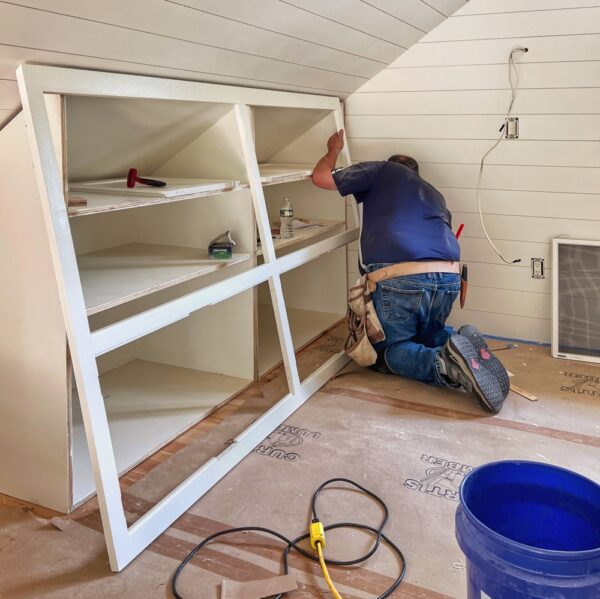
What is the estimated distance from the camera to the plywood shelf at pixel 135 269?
1886 mm

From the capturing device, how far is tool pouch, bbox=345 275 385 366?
2.73 meters

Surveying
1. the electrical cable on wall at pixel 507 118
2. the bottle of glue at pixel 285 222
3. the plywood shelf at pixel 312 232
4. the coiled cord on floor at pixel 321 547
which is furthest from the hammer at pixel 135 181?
the electrical cable on wall at pixel 507 118

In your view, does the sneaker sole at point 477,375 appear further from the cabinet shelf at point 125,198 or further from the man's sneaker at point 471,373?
the cabinet shelf at point 125,198

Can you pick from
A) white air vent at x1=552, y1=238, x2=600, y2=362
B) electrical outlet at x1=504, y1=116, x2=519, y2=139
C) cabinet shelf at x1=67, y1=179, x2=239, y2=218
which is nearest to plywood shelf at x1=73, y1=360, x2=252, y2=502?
cabinet shelf at x1=67, y1=179, x2=239, y2=218

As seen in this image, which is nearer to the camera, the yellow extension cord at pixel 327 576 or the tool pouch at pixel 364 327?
the yellow extension cord at pixel 327 576

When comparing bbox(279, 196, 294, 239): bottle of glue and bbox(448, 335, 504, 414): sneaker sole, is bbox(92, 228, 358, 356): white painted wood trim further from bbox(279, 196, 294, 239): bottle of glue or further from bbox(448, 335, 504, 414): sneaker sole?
bbox(448, 335, 504, 414): sneaker sole

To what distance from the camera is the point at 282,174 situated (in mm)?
2732

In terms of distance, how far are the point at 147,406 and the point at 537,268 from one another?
1.97 metres

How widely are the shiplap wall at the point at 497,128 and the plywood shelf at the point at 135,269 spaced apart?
1255mm

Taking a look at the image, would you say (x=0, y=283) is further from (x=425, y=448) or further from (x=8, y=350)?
(x=425, y=448)

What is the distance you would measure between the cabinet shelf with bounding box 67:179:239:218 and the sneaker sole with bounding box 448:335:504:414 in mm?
1068

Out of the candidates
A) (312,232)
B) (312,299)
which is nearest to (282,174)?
(312,232)

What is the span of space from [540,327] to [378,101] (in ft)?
4.66

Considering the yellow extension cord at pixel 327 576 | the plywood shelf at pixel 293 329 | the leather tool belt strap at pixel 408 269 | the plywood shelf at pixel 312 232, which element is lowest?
the plywood shelf at pixel 293 329
